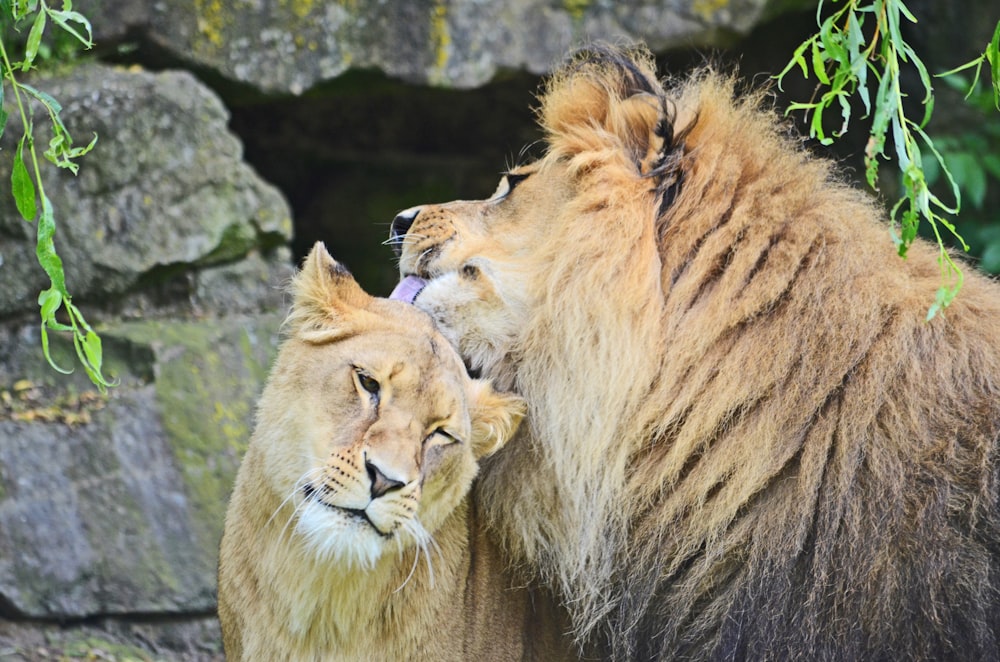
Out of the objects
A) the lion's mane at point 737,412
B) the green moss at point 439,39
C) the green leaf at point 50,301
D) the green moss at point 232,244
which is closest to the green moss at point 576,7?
the green moss at point 439,39

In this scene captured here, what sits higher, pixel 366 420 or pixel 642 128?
pixel 642 128

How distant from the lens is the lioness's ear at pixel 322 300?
315 centimetres

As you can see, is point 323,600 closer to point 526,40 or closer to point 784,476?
point 784,476

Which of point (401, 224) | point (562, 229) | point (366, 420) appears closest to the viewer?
point (366, 420)

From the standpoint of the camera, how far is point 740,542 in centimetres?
311

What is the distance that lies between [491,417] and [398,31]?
2743mm

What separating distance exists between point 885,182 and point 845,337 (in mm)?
3520

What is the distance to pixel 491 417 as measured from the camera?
3135mm

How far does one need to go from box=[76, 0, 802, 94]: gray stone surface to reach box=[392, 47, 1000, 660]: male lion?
1.86 meters

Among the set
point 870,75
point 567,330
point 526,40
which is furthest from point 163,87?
point 870,75

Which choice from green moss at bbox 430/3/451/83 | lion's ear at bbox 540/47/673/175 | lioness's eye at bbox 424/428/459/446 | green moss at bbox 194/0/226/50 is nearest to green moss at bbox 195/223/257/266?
green moss at bbox 194/0/226/50

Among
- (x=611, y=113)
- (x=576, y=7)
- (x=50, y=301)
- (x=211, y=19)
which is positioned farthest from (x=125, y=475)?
(x=576, y=7)

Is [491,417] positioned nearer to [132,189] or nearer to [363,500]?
A: [363,500]

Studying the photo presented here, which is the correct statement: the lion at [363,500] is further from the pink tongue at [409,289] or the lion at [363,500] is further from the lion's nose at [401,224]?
the lion's nose at [401,224]
